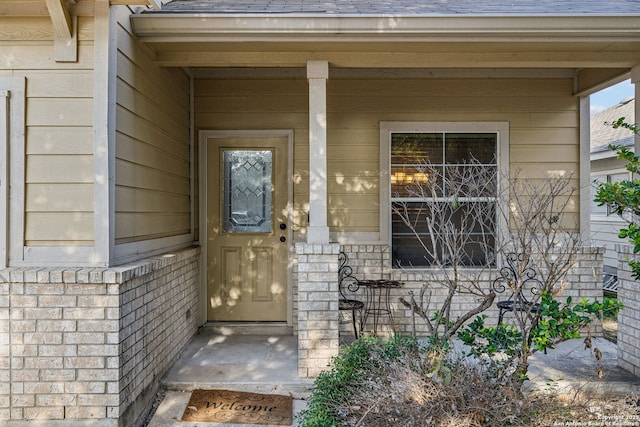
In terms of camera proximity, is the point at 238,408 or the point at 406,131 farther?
the point at 406,131

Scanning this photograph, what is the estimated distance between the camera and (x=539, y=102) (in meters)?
4.32

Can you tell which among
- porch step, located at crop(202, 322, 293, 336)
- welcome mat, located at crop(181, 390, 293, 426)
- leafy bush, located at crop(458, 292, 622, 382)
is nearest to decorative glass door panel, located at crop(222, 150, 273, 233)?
porch step, located at crop(202, 322, 293, 336)

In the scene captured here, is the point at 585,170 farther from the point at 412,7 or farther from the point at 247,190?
the point at 247,190

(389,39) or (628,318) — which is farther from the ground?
(389,39)

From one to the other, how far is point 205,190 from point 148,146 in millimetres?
1203

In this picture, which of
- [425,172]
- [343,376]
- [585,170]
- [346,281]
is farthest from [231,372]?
[585,170]

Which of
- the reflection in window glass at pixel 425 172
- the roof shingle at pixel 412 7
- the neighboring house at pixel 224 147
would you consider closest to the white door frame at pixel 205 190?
the neighboring house at pixel 224 147

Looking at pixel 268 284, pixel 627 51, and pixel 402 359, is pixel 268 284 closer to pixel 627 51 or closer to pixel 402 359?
pixel 402 359

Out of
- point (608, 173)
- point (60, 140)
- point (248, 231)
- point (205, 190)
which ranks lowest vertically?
point (248, 231)

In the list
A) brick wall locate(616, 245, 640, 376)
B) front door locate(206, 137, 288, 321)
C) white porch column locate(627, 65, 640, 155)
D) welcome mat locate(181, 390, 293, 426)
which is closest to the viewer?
welcome mat locate(181, 390, 293, 426)

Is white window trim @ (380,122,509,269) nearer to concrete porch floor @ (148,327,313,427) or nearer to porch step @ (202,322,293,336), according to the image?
porch step @ (202,322,293,336)

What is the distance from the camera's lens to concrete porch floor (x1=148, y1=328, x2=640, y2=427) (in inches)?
119

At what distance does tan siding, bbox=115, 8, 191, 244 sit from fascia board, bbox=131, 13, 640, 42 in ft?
1.00

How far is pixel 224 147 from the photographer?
439cm
